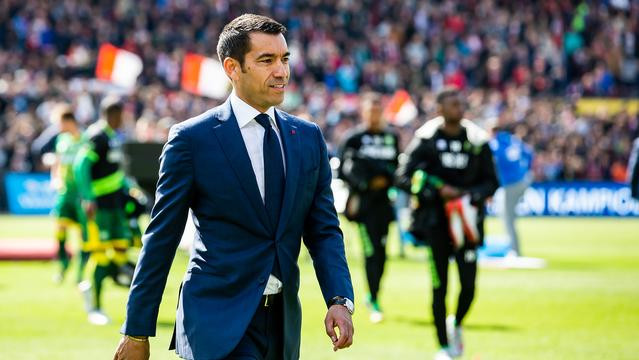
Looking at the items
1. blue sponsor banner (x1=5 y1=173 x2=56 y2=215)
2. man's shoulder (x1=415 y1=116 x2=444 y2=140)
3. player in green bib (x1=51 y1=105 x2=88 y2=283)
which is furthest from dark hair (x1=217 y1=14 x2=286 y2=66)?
blue sponsor banner (x1=5 y1=173 x2=56 y2=215)

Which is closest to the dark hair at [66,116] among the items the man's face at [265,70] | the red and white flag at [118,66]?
the man's face at [265,70]

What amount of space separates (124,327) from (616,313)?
984cm

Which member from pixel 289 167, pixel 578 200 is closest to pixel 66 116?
pixel 289 167

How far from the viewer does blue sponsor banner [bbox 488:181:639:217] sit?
3438 centimetres

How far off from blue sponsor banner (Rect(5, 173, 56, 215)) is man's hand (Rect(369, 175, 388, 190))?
20.3m

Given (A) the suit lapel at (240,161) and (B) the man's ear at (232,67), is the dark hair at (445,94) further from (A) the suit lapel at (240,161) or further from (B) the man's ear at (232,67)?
(A) the suit lapel at (240,161)

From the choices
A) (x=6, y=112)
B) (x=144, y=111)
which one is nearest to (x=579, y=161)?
(x=144, y=111)

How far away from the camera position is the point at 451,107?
10.1 m

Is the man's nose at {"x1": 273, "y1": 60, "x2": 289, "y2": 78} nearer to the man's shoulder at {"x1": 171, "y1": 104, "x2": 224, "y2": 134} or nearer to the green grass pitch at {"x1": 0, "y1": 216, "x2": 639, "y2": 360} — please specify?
the man's shoulder at {"x1": 171, "y1": 104, "x2": 224, "y2": 134}

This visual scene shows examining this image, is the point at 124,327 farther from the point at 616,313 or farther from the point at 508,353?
the point at 616,313

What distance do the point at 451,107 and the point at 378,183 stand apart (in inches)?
138

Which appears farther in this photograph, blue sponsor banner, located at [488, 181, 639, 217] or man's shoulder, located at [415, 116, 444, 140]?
blue sponsor banner, located at [488, 181, 639, 217]

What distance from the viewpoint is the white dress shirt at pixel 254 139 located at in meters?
5.03

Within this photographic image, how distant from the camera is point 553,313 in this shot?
45.2 feet
